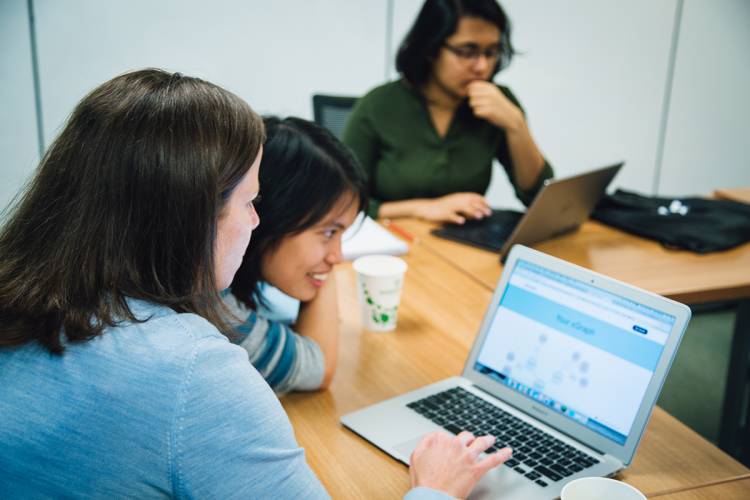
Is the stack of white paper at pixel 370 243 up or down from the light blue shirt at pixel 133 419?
down

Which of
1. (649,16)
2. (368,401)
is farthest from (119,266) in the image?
(649,16)

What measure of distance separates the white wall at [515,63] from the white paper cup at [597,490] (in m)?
2.32

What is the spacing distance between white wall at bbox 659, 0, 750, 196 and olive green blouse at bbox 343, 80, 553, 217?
2.16m

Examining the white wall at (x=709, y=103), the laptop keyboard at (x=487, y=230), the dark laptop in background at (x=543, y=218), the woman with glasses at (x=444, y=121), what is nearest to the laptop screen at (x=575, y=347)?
the dark laptop in background at (x=543, y=218)

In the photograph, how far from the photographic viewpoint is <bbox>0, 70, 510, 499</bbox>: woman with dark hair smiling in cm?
75

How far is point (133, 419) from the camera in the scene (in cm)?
74

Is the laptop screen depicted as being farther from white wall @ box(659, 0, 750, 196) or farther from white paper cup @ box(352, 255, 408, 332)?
white wall @ box(659, 0, 750, 196)

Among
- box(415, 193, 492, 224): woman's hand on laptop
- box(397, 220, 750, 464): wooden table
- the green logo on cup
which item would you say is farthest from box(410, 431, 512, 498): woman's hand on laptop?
box(415, 193, 492, 224): woman's hand on laptop

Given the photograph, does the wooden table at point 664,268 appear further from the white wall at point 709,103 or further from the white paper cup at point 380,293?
the white wall at point 709,103

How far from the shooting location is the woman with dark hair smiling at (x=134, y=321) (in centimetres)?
75

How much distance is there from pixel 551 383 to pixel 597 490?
29cm

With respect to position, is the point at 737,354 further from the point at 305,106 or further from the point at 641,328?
the point at 305,106

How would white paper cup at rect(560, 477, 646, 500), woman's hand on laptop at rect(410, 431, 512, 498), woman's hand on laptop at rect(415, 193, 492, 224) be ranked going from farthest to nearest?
woman's hand on laptop at rect(415, 193, 492, 224)
woman's hand on laptop at rect(410, 431, 512, 498)
white paper cup at rect(560, 477, 646, 500)

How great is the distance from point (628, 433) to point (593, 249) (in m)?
0.94
